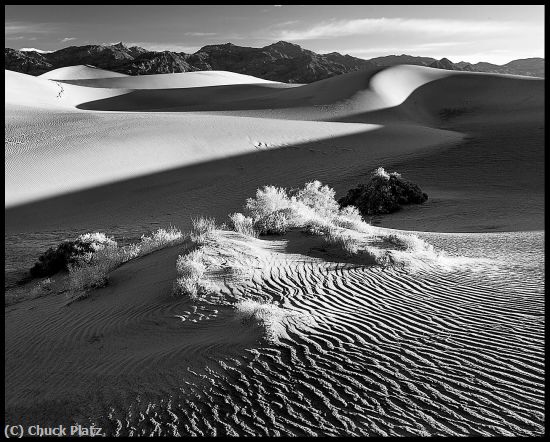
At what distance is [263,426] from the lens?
4172 mm

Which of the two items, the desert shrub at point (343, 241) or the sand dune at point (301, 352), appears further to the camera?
the desert shrub at point (343, 241)

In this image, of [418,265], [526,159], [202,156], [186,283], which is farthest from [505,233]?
[202,156]

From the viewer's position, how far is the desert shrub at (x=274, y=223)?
10828mm

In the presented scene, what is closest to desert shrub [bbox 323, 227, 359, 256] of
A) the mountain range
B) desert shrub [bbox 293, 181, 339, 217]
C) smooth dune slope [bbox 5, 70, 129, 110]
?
desert shrub [bbox 293, 181, 339, 217]

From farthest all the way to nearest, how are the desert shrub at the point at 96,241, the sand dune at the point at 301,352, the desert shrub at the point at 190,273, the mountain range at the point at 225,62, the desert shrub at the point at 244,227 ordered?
the mountain range at the point at 225,62 → the desert shrub at the point at 96,241 → the desert shrub at the point at 244,227 → the desert shrub at the point at 190,273 → the sand dune at the point at 301,352

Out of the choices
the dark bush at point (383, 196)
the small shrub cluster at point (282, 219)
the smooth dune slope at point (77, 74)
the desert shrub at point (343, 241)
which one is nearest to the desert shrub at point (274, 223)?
the small shrub cluster at point (282, 219)

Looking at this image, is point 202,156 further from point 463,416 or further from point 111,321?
point 463,416

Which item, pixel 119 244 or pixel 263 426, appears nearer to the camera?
pixel 263 426

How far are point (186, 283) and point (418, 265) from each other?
4087 mm

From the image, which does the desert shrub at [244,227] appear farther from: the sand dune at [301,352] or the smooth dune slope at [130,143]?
the smooth dune slope at [130,143]

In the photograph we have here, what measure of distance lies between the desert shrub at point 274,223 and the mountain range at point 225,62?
118103 millimetres

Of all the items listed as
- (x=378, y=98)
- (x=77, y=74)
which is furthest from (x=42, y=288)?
(x=77, y=74)

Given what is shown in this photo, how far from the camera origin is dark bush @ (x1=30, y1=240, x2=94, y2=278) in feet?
35.0

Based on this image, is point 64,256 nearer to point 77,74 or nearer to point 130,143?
point 130,143
